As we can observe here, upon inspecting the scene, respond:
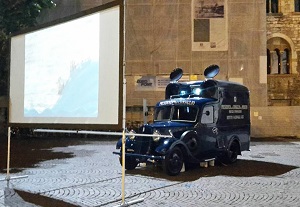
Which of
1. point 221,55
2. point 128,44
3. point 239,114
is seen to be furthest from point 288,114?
point 239,114

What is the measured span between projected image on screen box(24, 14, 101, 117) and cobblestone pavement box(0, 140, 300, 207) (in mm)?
1608

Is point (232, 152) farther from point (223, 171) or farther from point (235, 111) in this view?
point (223, 171)

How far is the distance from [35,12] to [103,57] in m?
16.1

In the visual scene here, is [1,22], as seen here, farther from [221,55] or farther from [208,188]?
[208,188]

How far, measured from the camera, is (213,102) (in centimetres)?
1087

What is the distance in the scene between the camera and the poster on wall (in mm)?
23672

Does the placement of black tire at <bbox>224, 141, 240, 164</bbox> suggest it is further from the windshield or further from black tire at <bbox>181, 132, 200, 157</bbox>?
the windshield

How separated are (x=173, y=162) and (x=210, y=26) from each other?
52.3ft

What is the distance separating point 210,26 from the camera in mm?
23672

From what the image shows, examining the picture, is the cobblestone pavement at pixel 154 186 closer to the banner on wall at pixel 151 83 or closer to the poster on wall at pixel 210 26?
the banner on wall at pixel 151 83

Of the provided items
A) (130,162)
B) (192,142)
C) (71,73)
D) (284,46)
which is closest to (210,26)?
(284,46)

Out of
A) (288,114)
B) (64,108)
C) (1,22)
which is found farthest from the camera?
(288,114)

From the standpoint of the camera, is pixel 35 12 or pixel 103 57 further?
pixel 35 12

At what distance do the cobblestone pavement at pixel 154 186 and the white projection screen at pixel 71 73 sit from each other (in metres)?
1.41
